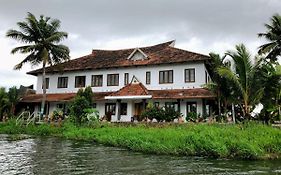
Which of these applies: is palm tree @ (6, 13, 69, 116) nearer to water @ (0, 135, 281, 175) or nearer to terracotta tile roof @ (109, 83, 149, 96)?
terracotta tile roof @ (109, 83, 149, 96)

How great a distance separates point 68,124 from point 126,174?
15.0 m

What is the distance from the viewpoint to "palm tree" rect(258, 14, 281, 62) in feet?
86.7

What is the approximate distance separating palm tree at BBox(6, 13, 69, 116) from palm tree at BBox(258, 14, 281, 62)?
1769 cm

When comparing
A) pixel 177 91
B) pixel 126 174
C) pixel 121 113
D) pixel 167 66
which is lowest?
pixel 126 174

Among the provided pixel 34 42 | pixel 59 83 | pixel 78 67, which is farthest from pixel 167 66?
pixel 34 42

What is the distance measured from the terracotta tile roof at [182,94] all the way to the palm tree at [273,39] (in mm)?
7287

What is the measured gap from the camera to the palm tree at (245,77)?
19.0 meters

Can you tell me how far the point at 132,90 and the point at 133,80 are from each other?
5.49 feet

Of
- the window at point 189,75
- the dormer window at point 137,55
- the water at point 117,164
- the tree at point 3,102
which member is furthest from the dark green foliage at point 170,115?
the tree at point 3,102

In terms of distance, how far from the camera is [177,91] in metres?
25.0

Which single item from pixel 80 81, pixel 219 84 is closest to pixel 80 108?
pixel 80 81

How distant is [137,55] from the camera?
28.3 m

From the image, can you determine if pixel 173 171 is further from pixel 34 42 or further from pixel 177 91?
pixel 34 42

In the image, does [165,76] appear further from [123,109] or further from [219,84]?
[219,84]
